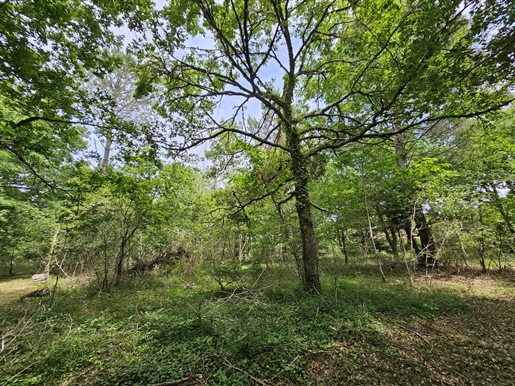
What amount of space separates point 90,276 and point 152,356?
714 centimetres

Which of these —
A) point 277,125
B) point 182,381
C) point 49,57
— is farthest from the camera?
point 277,125

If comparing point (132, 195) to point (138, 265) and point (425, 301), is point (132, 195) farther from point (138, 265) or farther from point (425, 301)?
point (425, 301)

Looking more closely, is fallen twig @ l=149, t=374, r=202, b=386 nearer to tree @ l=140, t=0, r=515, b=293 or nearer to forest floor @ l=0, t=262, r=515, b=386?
forest floor @ l=0, t=262, r=515, b=386

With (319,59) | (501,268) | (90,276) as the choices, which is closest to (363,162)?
(319,59)

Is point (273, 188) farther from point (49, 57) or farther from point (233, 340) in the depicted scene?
point (49, 57)

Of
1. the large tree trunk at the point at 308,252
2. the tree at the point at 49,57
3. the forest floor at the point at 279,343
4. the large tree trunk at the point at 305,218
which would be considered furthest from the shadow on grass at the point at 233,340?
the tree at the point at 49,57

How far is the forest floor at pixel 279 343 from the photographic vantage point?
8.21 feet

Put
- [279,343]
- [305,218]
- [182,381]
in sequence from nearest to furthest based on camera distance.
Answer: [182,381]
[279,343]
[305,218]

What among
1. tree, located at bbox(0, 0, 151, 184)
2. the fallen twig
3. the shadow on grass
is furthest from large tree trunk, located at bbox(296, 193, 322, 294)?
tree, located at bbox(0, 0, 151, 184)

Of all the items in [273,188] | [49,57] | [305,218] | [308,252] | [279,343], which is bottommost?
[279,343]

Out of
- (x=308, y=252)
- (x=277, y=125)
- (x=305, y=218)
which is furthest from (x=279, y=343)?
(x=277, y=125)

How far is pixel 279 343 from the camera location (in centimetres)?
300

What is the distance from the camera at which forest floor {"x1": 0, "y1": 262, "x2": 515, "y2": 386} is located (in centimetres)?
250

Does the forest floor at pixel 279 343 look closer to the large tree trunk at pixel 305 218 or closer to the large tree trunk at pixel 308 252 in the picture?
the large tree trunk at pixel 308 252
